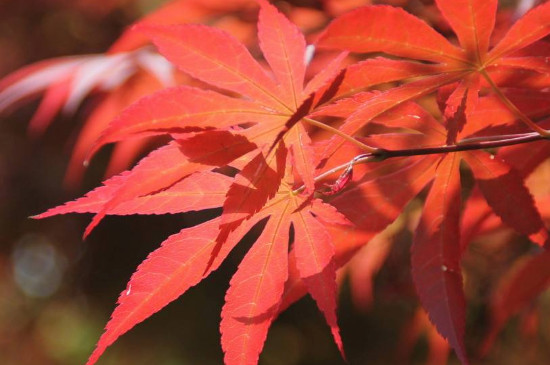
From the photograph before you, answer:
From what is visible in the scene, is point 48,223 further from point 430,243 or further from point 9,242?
point 430,243

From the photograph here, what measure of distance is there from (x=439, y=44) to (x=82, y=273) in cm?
320

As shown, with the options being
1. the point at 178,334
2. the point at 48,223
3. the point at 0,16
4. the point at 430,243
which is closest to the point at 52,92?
the point at 430,243

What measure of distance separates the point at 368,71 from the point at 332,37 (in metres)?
0.05

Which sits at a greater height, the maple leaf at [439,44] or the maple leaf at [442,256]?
the maple leaf at [439,44]

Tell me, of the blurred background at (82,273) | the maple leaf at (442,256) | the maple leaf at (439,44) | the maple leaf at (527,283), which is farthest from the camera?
the blurred background at (82,273)

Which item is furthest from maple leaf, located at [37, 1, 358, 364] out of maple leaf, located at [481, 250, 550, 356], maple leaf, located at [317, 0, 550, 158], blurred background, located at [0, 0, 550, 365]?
blurred background, located at [0, 0, 550, 365]

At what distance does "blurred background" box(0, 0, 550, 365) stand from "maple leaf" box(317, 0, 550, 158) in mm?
2331

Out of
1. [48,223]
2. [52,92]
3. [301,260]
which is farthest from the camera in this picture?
[48,223]

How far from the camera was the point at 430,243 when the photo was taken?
1.65 feet

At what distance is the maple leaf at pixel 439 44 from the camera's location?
35cm

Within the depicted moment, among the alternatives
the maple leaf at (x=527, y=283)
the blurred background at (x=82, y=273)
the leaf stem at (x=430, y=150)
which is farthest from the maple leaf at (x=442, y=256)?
the blurred background at (x=82, y=273)

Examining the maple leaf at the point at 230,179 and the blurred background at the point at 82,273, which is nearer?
the maple leaf at the point at 230,179

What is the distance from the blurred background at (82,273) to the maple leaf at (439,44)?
91.8 inches

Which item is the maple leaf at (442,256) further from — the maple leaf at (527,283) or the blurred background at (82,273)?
the blurred background at (82,273)
